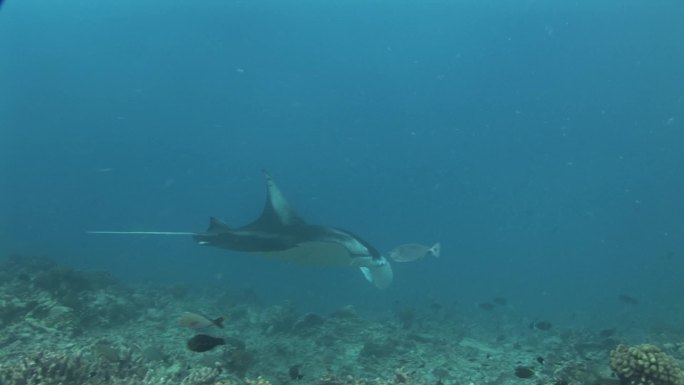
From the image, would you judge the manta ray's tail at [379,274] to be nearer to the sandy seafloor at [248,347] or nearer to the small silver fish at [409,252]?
the sandy seafloor at [248,347]

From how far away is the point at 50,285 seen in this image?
12.9 metres

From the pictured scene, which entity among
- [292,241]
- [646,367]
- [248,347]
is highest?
[292,241]

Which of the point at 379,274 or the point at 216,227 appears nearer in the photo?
the point at 216,227

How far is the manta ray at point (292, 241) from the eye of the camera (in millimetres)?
10953

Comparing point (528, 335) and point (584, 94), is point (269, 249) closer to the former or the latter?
point (528, 335)

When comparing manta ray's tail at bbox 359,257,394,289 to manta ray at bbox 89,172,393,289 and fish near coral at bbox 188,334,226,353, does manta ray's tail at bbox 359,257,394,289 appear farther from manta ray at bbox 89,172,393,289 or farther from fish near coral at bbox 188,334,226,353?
→ fish near coral at bbox 188,334,226,353

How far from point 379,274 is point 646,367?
280 inches

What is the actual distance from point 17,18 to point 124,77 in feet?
105

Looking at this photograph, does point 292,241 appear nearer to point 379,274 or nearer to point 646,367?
point 379,274

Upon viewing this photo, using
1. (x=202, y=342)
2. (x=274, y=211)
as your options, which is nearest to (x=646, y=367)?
(x=202, y=342)

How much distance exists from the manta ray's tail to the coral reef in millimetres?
6656

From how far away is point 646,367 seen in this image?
5.85 m

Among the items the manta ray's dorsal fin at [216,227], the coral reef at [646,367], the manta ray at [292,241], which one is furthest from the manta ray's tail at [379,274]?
the coral reef at [646,367]

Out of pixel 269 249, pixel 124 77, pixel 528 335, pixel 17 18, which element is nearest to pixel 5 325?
pixel 269 249
